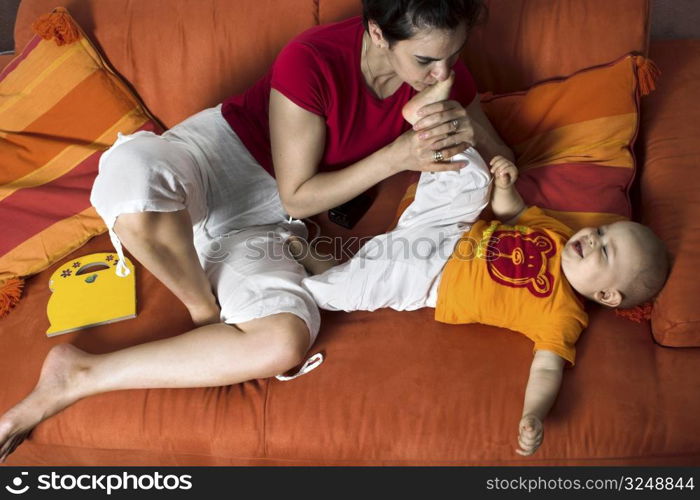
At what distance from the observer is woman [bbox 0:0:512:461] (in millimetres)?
1331

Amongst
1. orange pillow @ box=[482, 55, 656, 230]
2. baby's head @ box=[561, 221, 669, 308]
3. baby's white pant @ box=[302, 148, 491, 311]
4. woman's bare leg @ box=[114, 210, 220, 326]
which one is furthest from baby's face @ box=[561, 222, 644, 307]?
woman's bare leg @ box=[114, 210, 220, 326]

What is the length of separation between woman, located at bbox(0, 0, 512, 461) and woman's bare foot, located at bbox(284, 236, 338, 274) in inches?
1.9

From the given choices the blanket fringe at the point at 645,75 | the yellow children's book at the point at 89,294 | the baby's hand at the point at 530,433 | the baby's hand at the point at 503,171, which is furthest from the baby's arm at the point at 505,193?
the yellow children's book at the point at 89,294

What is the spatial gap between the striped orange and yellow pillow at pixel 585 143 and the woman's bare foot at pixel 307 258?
23 cm

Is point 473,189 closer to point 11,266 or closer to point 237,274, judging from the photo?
point 237,274

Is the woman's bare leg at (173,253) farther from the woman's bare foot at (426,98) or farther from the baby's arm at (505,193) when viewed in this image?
the baby's arm at (505,193)

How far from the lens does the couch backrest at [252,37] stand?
1649 millimetres

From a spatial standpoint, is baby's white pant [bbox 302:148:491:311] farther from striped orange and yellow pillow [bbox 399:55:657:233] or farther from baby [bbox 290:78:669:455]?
striped orange and yellow pillow [bbox 399:55:657:233]

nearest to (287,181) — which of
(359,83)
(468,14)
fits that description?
(359,83)

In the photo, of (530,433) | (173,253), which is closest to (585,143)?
(530,433)

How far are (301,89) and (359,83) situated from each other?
137 mm

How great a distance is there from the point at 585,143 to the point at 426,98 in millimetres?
479

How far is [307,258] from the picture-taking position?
5.22 feet

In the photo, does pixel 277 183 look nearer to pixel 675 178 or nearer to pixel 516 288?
pixel 516 288
